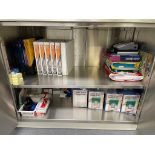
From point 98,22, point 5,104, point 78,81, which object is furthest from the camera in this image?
point 78,81

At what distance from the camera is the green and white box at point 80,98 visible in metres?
1.25

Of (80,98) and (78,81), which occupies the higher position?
(78,81)

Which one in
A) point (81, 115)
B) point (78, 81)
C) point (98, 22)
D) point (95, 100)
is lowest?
point (81, 115)

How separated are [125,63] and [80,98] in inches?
20.3

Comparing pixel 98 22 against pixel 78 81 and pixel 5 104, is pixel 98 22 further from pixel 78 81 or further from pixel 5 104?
pixel 5 104

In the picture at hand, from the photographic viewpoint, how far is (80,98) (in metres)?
1.29

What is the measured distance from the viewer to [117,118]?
1.25m

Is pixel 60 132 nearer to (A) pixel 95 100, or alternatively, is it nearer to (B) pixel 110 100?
(A) pixel 95 100

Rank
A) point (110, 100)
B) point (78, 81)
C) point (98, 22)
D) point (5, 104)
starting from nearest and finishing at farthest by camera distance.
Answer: point (98, 22)
point (5, 104)
point (78, 81)
point (110, 100)

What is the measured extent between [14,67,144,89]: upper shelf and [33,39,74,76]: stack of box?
0.19 feet

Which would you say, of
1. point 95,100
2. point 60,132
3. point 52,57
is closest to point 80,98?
point 95,100

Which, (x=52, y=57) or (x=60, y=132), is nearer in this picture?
(x=52, y=57)

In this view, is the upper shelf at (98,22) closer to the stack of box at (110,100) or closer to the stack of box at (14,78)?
the stack of box at (14,78)
